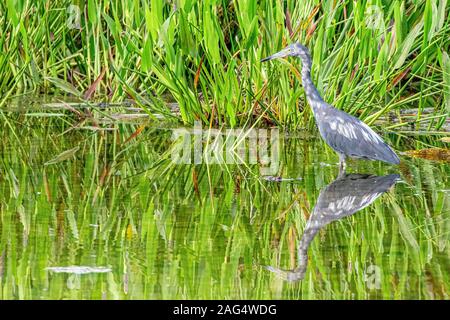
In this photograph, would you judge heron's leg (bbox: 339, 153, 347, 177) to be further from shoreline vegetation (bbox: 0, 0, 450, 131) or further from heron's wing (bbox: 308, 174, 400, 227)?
shoreline vegetation (bbox: 0, 0, 450, 131)

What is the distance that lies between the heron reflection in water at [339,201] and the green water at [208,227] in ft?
0.05

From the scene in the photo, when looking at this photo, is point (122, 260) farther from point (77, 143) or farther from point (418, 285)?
point (77, 143)

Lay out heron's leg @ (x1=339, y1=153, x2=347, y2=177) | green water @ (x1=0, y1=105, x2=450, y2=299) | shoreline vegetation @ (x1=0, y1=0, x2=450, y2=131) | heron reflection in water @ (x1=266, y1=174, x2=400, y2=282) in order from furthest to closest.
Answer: shoreline vegetation @ (x1=0, y1=0, x2=450, y2=131) → heron's leg @ (x1=339, y1=153, x2=347, y2=177) → heron reflection in water @ (x1=266, y1=174, x2=400, y2=282) → green water @ (x1=0, y1=105, x2=450, y2=299)

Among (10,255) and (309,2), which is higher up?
(309,2)

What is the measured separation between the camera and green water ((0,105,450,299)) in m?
3.54

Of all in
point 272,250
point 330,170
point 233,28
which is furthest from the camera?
point 233,28

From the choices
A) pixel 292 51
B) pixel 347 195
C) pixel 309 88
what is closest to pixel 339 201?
pixel 347 195

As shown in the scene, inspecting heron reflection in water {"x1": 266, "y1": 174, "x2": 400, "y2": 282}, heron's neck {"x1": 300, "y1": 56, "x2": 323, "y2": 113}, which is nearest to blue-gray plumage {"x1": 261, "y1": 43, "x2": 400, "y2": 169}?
heron's neck {"x1": 300, "y1": 56, "x2": 323, "y2": 113}

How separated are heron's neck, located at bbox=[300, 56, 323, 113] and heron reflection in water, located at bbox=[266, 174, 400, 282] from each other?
2.30 ft

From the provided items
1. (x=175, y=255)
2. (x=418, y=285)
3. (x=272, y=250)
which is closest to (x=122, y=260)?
(x=175, y=255)

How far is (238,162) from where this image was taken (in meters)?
6.09

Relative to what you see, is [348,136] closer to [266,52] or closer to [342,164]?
[342,164]

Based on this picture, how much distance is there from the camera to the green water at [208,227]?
11.6 feet

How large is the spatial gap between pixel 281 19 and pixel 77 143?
1475mm
